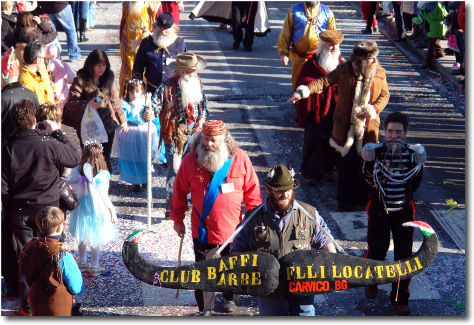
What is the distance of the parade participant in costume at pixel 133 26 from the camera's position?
9836mm

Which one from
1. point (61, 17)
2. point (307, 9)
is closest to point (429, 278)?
point (307, 9)

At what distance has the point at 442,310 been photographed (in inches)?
237

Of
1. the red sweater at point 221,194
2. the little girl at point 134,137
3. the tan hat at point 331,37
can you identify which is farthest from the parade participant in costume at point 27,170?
the tan hat at point 331,37

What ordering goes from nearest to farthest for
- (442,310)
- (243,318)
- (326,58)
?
(243,318)
(442,310)
(326,58)

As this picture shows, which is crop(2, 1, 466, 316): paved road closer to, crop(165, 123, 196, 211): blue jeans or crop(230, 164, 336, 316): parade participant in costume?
crop(165, 123, 196, 211): blue jeans

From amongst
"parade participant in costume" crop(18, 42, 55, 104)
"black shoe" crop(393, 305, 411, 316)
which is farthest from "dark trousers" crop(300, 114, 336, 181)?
→ "parade participant in costume" crop(18, 42, 55, 104)

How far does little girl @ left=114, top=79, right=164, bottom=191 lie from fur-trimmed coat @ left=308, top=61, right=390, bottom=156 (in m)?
1.97

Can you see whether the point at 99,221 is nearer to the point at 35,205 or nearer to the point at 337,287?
the point at 35,205

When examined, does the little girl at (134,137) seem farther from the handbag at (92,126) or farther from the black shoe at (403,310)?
the black shoe at (403,310)

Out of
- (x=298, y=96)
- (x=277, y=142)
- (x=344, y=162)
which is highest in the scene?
(x=298, y=96)

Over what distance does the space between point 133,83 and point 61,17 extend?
16.9ft

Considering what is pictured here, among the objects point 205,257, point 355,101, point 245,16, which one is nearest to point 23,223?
point 205,257

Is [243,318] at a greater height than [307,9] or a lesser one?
lesser

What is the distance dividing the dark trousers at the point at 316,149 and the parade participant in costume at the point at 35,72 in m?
2.99
